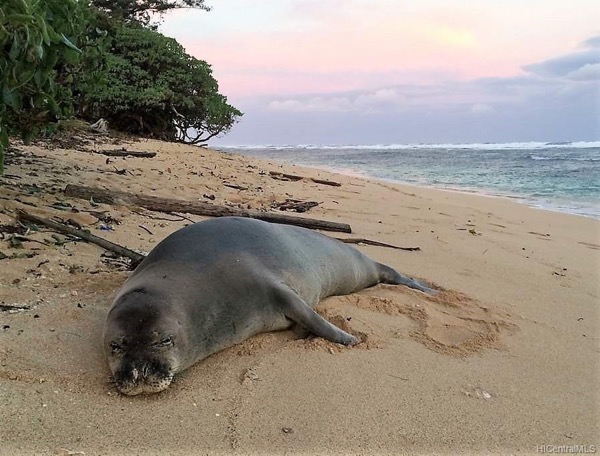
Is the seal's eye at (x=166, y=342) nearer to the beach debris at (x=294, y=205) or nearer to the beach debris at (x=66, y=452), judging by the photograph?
the beach debris at (x=66, y=452)

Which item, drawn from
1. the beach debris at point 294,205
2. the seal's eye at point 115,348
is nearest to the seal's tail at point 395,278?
the seal's eye at point 115,348

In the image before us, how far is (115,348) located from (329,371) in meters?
0.96

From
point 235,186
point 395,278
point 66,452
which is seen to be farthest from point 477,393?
point 235,186

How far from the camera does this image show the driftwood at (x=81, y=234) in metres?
3.96

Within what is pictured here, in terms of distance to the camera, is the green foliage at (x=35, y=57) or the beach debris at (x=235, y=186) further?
the beach debris at (x=235, y=186)

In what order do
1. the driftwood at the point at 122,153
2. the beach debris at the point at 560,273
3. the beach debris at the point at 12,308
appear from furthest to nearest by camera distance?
the driftwood at the point at 122,153
the beach debris at the point at 560,273
the beach debris at the point at 12,308

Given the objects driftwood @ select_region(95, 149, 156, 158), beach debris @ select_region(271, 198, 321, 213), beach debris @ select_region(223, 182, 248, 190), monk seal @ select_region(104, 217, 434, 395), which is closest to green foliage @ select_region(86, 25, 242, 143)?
driftwood @ select_region(95, 149, 156, 158)

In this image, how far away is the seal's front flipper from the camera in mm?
3027

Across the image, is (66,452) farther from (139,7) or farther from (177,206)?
(139,7)

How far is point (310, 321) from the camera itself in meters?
3.10

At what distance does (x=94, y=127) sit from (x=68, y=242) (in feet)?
35.1

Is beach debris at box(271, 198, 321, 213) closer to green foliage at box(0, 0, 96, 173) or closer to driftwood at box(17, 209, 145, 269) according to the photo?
green foliage at box(0, 0, 96, 173)

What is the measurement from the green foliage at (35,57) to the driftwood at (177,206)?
692 mm

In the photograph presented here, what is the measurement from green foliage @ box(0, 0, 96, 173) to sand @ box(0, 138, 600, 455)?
711 millimetres
